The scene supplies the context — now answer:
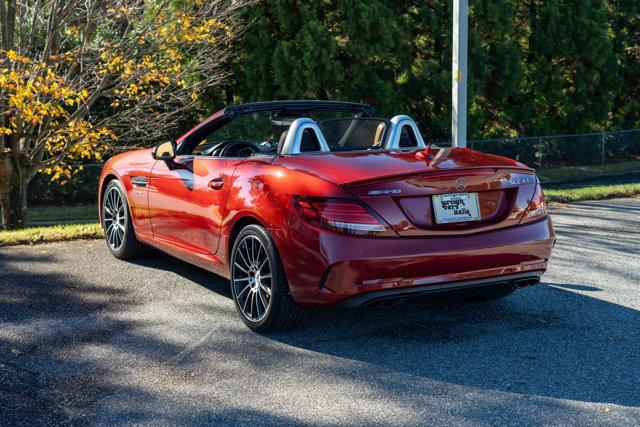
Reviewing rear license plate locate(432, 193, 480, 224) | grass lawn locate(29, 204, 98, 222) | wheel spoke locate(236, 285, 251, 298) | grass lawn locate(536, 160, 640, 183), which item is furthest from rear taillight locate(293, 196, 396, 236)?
grass lawn locate(536, 160, 640, 183)

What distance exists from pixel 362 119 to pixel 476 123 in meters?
17.8

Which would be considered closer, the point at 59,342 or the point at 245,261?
the point at 59,342

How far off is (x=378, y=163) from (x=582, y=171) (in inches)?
760

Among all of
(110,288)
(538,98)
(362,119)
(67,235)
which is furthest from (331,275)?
(538,98)

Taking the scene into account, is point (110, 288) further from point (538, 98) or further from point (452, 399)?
point (538, 98)

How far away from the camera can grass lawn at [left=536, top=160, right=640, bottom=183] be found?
75.4 ft

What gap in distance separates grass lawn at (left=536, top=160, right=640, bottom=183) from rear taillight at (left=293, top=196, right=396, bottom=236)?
60.0 feet

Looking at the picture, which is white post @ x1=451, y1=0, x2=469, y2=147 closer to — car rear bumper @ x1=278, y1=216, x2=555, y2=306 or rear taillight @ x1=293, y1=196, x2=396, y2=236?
car rear bumper @ x1=278, y1=216, x2=555, y2=306

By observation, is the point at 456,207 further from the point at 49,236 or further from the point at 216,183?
the point at 49,236

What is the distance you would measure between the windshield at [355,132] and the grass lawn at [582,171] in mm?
16924

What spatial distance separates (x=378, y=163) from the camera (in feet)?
18.3

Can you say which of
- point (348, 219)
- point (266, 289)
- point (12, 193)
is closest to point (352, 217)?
point (348, 219)

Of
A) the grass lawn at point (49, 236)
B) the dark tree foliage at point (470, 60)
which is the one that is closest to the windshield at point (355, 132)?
the grass lawn at point (49, 236)

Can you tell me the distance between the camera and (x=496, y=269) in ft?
18.0
